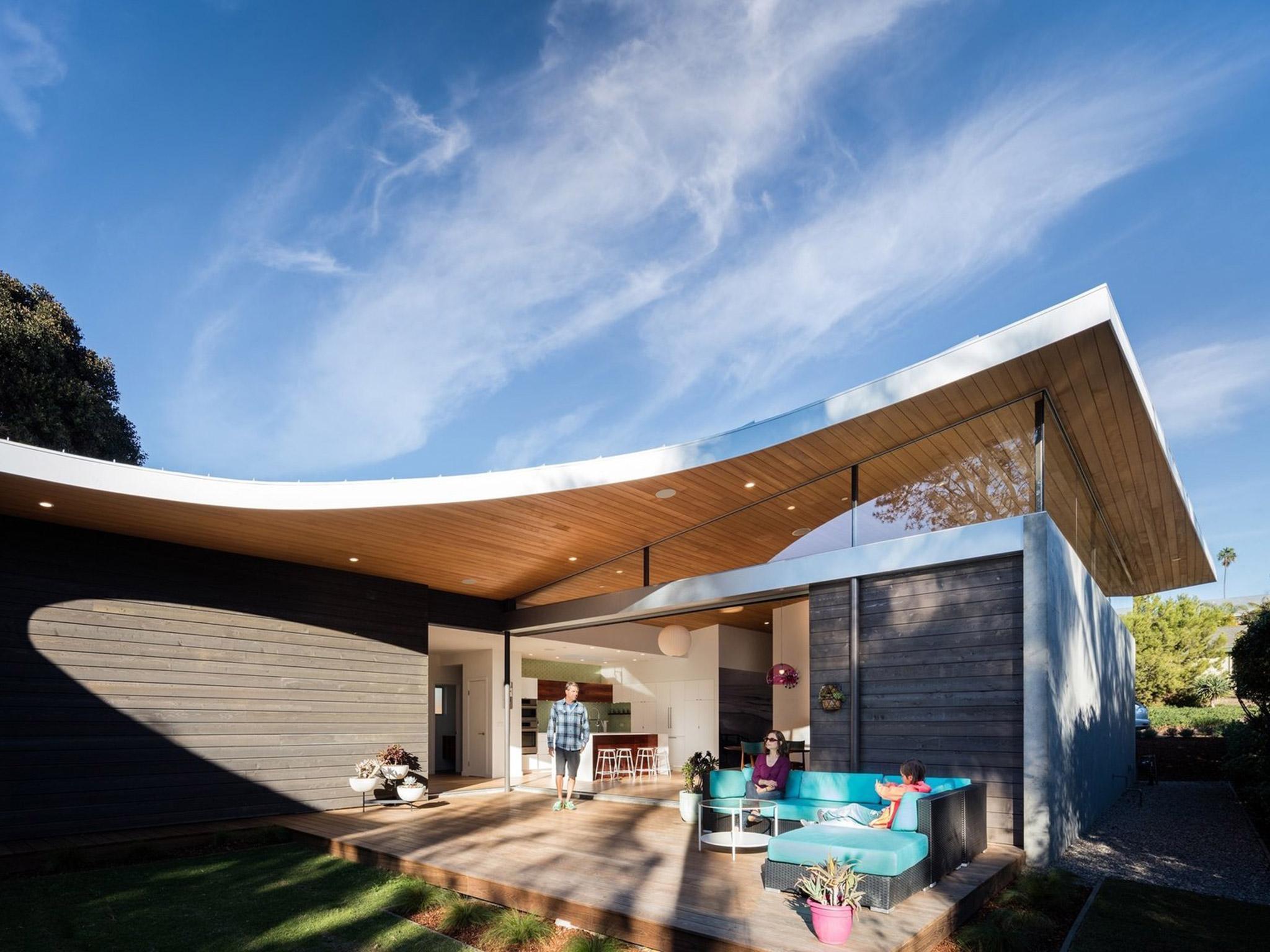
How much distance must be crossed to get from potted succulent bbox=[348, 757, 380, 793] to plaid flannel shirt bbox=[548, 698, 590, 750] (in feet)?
7.44

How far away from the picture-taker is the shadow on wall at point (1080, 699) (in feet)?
22.0

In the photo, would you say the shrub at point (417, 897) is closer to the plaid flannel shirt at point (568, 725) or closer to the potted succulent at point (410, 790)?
the plaid flannel shirt at point (568, 725)

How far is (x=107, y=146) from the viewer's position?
17281mm

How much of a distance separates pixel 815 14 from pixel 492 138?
7605 millimetres

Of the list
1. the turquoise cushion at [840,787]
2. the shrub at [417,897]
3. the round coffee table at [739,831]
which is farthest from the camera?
the turquoise cushion at [840,787]

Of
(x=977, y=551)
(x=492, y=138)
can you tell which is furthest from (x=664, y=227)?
(x=977, y=551)

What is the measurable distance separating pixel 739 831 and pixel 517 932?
8.58ft

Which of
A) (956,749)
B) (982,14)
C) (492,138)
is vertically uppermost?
(492,138)

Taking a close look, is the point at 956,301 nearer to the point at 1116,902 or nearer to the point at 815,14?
the point at 815,14

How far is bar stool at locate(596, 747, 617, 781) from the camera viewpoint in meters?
13.8

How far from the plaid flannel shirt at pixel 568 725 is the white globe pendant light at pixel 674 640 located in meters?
3.28

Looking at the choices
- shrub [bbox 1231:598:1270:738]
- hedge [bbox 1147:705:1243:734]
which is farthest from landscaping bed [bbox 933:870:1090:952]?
hedge [bbox 1147:705:1243:734]

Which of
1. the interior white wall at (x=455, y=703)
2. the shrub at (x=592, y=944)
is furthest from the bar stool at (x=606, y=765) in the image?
the shrub at (x=592, y=944)

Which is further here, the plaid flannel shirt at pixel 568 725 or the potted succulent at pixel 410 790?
the potted succulent at pixel 410 790
